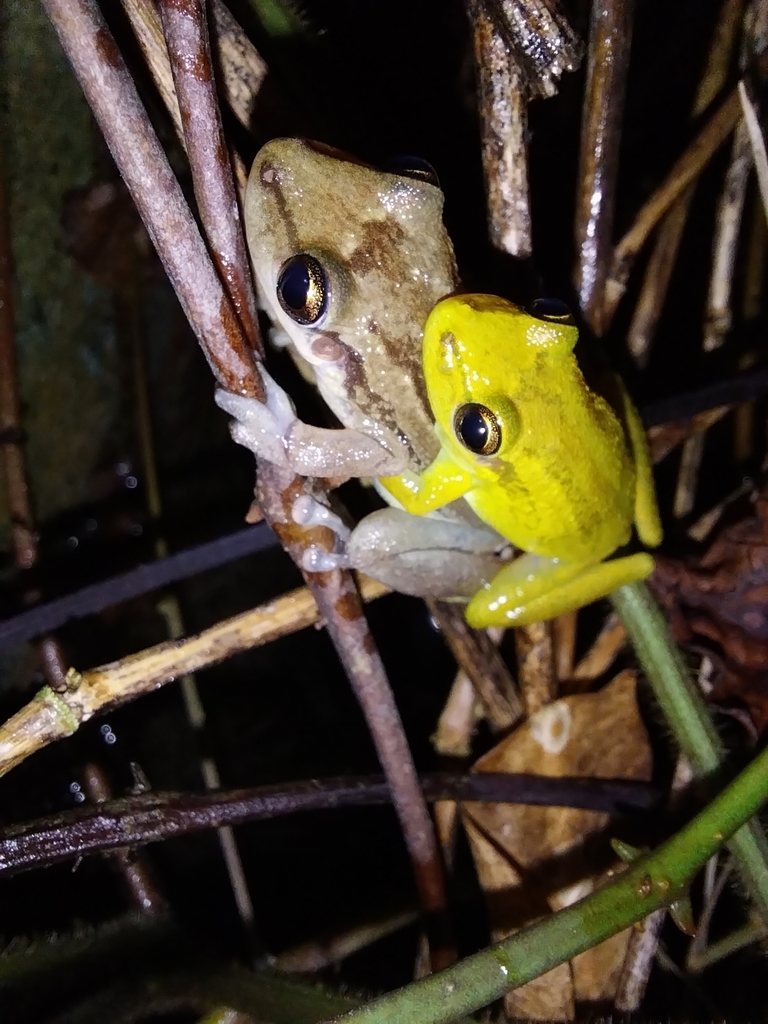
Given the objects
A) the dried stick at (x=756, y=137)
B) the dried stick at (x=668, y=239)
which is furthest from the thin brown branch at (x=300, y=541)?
the dried stick at (x=756, y=137)

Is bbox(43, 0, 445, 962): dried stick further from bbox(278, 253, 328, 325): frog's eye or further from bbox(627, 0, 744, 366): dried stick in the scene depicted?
bbox(627, 0, 744, 366): dried stick

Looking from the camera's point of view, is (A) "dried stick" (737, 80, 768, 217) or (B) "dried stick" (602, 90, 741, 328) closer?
(A) "dried stick" (737, 80, 768, 217)

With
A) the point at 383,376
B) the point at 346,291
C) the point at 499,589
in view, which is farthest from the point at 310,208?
the point at 499,589

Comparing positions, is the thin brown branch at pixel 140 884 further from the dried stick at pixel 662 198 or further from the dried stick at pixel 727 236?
the dried stick at pixel 727 236

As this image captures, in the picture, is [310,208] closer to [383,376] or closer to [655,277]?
[383,376]

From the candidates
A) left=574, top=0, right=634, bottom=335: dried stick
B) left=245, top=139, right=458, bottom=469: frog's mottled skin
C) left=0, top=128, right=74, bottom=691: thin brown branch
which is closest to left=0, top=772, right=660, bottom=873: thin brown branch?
left=245, top=139, right=458, bottom=469: frog's mottled skin

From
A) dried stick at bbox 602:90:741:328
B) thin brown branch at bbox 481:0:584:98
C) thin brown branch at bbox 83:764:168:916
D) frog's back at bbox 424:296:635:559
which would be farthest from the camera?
dried stick at bbox 602:90:741:328

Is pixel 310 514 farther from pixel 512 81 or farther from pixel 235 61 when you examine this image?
pixel 512 81
